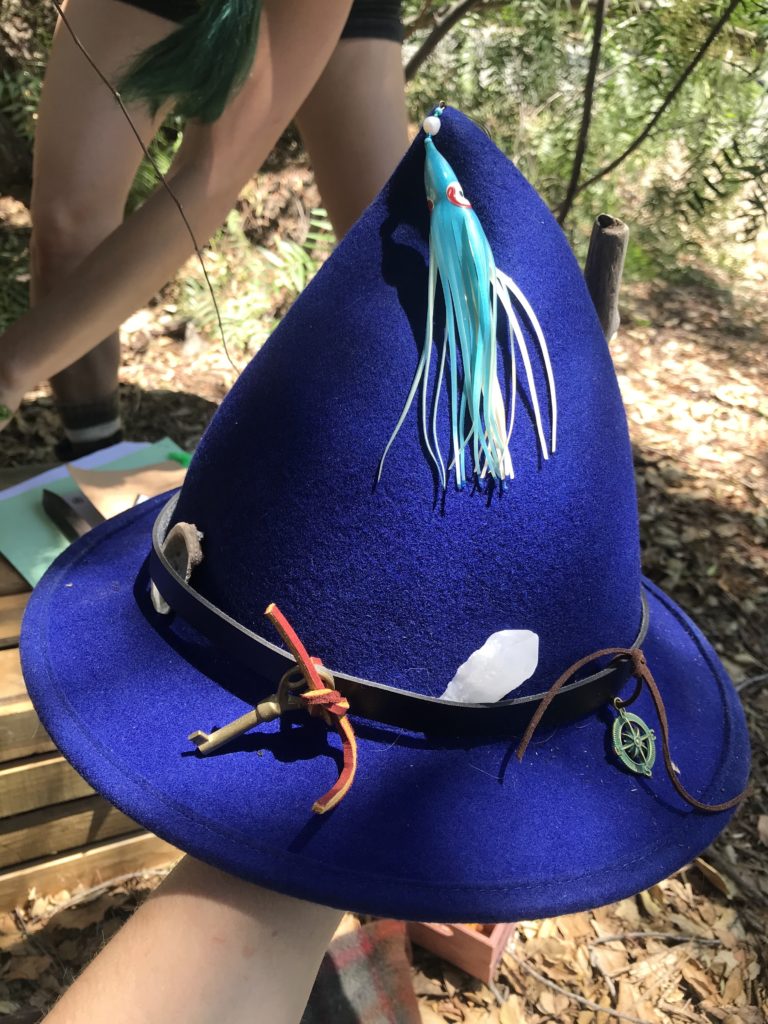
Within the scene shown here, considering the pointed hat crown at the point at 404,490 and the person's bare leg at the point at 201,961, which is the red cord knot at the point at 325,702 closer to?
the pointed hat crown at the point at 404,490

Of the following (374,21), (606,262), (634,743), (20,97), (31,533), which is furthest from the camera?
(20,97)

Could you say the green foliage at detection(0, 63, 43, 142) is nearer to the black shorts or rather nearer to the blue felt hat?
the black shorts

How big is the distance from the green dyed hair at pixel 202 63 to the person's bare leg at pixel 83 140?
25 centimetres

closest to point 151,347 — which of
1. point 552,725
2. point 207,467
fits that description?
point 207,467

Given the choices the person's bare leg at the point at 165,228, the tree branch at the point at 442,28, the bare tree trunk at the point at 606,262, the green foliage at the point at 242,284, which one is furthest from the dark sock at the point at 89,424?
the tree branch at the point at 442,28

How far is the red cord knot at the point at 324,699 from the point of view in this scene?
653 mm

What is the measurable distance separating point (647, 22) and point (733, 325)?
194 cm

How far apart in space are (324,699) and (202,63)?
813mm

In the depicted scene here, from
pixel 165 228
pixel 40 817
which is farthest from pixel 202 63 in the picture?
pixel 40 817

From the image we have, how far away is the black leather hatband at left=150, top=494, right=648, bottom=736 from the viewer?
0.69m

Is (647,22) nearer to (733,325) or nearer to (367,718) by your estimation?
(733,325)

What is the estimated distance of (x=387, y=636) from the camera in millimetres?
700

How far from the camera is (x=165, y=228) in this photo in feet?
3.72

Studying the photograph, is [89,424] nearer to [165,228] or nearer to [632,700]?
[165,228]
